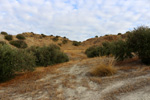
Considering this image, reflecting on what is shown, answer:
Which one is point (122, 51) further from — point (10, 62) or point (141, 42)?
point (10, 62)

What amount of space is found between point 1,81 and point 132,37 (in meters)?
8.65

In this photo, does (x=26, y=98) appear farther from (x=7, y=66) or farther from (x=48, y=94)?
(x=7, y=66)

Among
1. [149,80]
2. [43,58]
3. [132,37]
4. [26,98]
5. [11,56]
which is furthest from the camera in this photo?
[43,58]

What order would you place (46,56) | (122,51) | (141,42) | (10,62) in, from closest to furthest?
(10,62)
(141,42)
(122,51)
(46,56)

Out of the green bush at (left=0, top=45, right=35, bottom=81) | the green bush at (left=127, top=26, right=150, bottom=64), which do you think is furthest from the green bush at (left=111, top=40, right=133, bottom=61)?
the green bush at (left=0, top=45, right=35, bottom=81)

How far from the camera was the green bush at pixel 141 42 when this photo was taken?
6.84 meters

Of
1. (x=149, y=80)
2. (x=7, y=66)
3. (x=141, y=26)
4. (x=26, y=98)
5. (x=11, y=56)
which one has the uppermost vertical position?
(x=141, y=26)

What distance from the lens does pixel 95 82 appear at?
488 centimetres

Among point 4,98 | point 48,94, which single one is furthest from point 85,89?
point 4,98

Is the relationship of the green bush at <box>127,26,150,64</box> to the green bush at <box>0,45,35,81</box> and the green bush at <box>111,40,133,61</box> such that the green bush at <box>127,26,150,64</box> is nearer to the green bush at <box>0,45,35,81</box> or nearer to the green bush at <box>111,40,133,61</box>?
the green bush at <box>111,40,133,61</box>

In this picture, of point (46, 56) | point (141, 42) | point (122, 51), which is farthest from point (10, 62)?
point (141, 42)

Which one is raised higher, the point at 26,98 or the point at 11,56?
the point at 11,56

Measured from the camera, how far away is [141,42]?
7094mm

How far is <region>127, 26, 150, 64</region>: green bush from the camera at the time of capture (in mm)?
6843
